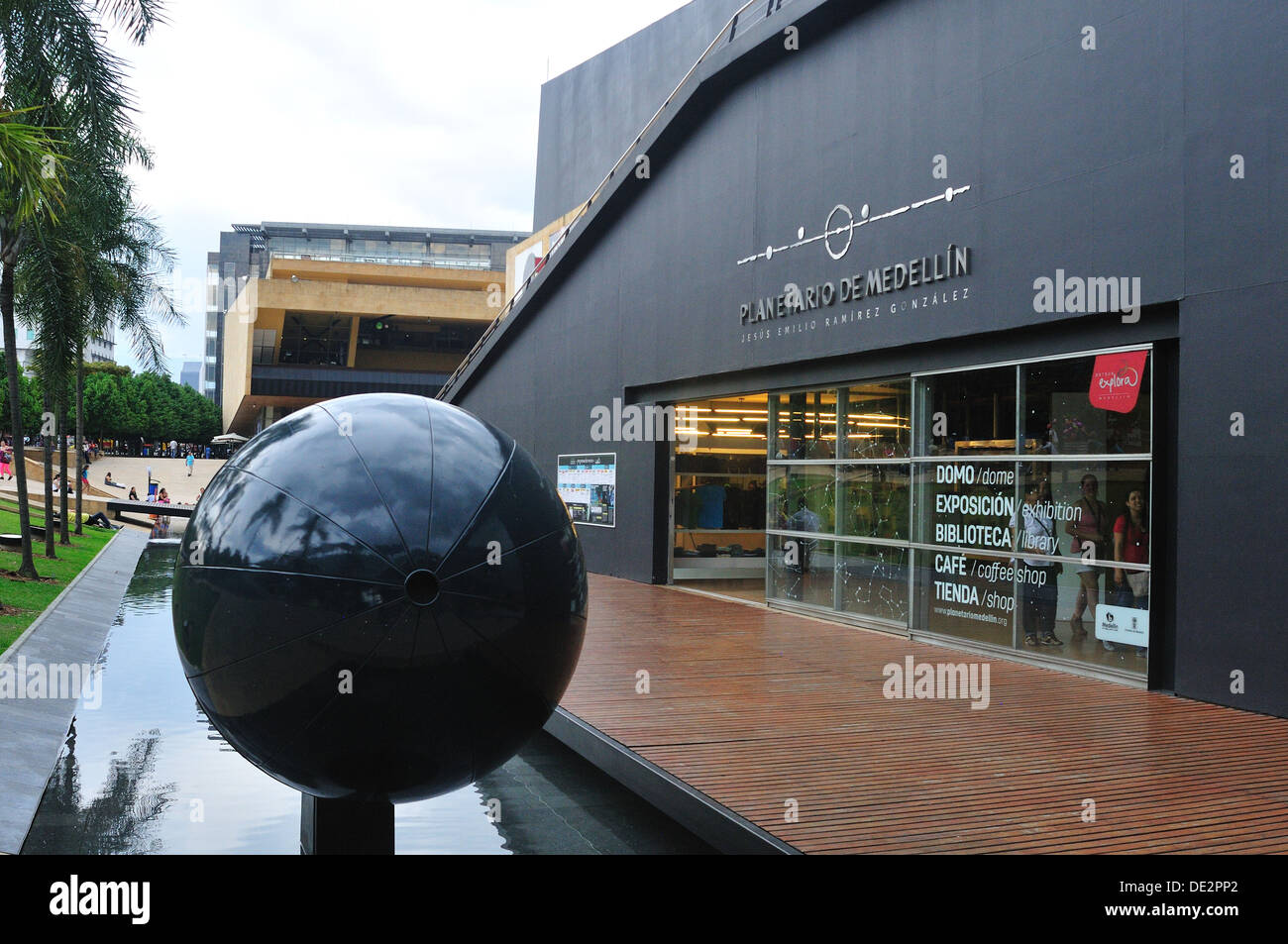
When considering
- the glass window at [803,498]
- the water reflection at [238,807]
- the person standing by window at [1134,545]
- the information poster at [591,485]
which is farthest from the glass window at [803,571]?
the water reflection at [238,807]

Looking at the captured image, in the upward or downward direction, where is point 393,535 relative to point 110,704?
upward

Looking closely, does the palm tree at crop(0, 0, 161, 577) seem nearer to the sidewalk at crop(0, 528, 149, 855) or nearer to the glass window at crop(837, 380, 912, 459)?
the sidewalk at crop(0, 528, 149, 855)

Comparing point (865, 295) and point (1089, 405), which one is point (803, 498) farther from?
point (1089, 405)

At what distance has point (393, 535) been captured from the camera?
3.04 metres

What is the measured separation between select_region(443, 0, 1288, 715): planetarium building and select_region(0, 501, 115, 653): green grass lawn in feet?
30.4

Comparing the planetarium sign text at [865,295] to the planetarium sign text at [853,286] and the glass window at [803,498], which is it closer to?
the planetarium sign text at [853,286]

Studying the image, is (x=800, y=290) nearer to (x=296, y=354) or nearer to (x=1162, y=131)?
(x=1162, y=131)

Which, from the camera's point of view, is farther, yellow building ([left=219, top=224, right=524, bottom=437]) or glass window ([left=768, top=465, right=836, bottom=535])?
yellow building ([left=219, top=224, right=524, bottom=437])

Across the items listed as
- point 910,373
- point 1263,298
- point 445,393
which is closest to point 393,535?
point 1263,298

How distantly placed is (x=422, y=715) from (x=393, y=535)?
55 centimetres

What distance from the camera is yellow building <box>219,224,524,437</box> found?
5641cm

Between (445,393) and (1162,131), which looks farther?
(445,393)

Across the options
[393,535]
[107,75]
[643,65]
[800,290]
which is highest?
[643,65]

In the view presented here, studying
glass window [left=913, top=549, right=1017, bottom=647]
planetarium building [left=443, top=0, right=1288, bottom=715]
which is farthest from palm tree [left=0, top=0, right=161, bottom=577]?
glass window [left=913, top=549, right=1017, bottom=647]
